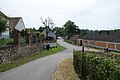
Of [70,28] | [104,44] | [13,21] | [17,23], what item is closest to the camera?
[17,23]

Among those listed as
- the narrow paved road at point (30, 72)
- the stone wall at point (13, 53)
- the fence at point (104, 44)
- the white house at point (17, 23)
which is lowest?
the fence at point (104, 44)

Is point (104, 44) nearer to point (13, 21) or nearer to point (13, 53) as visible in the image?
point (13, 21)

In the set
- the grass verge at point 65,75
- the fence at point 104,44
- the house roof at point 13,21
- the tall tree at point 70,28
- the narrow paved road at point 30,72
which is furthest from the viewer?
the tall tree at point 70,28

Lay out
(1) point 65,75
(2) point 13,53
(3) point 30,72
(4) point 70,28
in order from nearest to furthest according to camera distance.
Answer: (1) point 65,75 < (3) point 30,72 < (2) point 13,53 < (4) point 70,28

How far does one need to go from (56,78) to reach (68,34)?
5872 inches

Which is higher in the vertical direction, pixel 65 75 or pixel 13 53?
pixel 13 53

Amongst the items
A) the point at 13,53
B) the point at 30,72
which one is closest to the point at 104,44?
the point at 13,53

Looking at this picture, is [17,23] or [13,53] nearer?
[13,53]

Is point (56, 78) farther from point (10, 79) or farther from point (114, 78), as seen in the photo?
point (114, 78)

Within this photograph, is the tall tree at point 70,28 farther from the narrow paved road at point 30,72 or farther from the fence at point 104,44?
the narrow paved road at point 30,72

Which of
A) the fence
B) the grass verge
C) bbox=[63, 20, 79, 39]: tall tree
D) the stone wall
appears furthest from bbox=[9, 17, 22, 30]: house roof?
bbox=[63, 20, 79, 39]: tall tree

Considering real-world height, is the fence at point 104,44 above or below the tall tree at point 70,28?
below

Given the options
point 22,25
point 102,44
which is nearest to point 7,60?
point 22,25

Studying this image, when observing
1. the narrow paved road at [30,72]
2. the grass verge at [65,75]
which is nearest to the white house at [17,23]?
the narrow paved road at [30,72]
